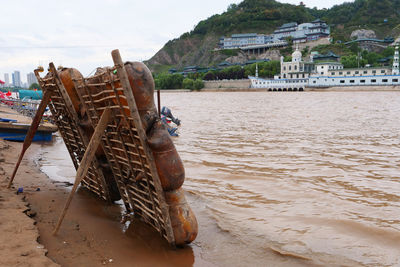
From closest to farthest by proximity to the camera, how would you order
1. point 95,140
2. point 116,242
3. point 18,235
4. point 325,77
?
point 18,235 < point 95,140 < point 116,242 < point 325,77

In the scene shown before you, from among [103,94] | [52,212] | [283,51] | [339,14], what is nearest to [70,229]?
[52,212]

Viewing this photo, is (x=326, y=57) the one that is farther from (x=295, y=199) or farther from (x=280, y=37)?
(x=295, y=199)

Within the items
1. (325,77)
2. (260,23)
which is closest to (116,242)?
(325,77)

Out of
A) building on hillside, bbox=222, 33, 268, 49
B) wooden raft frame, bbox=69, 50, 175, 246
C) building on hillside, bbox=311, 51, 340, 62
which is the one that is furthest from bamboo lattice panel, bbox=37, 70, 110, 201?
building on hillside, bbox=222, 33, 268, 49

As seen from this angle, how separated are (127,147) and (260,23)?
168 metres

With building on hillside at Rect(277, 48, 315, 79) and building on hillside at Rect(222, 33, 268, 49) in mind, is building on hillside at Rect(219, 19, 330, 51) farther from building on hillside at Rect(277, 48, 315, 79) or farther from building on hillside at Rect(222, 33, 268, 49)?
building on hillside at Rect(277, 48, 315, 79)

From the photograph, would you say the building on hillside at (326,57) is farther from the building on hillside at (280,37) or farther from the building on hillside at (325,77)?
the building on hillside at (280,37)

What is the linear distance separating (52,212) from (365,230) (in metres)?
5.60

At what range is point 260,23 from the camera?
532 ft

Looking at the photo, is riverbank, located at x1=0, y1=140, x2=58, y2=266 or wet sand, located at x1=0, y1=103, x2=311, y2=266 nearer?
riverbank, located at x1=0, y1=140, x2=58, y2=266

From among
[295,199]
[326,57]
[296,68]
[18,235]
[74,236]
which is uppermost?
[326,57]

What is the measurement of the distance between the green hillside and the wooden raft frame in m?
137

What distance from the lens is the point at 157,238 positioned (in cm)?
536

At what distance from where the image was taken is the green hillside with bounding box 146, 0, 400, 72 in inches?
5728
